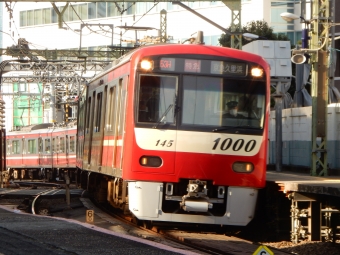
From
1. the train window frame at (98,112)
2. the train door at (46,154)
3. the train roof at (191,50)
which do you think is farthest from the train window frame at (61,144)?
the train roof at (191,50)

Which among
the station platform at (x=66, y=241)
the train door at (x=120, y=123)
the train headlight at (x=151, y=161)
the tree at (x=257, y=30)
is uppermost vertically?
the tree at (x=257, y=30)

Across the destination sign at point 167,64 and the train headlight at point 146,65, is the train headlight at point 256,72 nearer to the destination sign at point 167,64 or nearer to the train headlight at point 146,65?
the destination sign at point 167,64

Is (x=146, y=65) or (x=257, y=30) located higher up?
(x=257, y=30)

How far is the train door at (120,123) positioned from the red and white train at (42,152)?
21.6 metres

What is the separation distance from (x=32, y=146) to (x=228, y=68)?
3127cm

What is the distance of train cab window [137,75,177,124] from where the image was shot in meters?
13.9

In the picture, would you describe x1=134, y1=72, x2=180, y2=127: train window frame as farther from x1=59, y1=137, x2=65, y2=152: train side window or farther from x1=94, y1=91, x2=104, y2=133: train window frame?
x1=59, y1=137, x2=65, y2=152: train side window

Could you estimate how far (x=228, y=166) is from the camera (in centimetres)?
1394

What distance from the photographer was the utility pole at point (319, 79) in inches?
783

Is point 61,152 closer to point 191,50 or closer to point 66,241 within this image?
point 191,50

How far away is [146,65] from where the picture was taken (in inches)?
549

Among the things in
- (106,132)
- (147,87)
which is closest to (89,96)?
(106,132)

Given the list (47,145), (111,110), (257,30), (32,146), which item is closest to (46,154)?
(47,145)

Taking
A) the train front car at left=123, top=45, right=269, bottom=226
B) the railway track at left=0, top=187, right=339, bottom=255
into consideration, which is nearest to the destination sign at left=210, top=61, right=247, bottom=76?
the train front car at left=123, top=45, right=269, bottom=226
